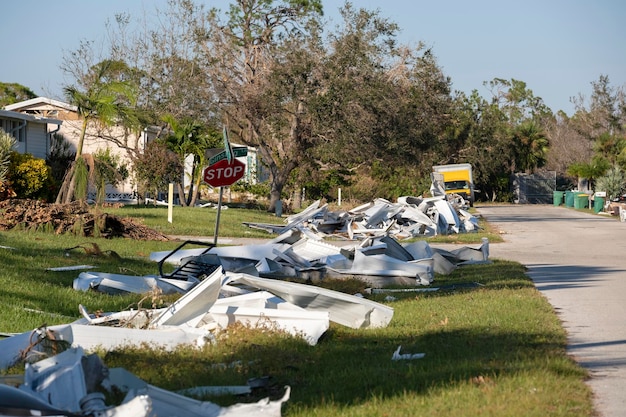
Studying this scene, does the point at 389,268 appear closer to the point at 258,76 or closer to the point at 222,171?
the point at 222,171

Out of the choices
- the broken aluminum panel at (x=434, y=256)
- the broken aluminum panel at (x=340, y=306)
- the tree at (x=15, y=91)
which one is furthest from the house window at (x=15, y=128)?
the tree at (x=15, y=91)

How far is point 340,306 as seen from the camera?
31.0ft

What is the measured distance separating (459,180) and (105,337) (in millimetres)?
54089

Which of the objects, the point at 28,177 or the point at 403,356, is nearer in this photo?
A: the point at 403,356

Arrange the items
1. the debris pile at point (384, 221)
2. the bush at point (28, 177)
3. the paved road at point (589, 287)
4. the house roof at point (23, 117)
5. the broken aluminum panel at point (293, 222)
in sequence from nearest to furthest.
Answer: the paved road at point (589, 287)
the debris pile at point (384, 221)
the bush at point (28, 177)
the broken aluminum panel at point (293, 222)
the house roof at point (23, 117)

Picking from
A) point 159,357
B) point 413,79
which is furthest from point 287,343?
point 413,79

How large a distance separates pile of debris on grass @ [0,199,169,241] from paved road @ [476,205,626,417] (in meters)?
8.80

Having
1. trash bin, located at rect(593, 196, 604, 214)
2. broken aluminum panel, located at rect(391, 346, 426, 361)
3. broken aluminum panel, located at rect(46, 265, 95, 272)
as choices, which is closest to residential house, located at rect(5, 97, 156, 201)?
trash bin, located at rect(593, 196, 604, 214)

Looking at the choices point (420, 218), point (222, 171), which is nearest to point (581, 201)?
point (420, 218)

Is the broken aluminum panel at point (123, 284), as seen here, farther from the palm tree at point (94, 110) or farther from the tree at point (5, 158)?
the tree at point (5, 158)

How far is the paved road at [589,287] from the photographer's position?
24.9ft

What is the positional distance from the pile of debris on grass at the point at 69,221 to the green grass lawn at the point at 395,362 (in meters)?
8.32

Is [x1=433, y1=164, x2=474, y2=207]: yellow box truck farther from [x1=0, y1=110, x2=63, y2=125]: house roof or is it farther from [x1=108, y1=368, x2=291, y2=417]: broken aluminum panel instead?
[x1=108, y1=368, x2=291, y2=417]: broken aluminum panel

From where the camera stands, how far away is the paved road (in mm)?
7602
